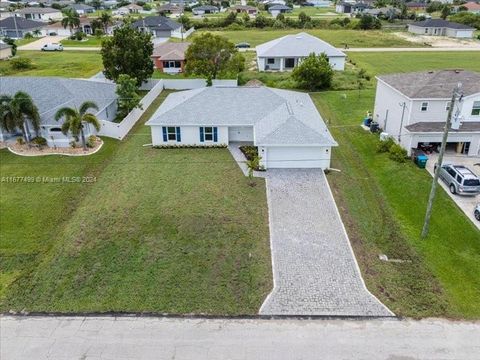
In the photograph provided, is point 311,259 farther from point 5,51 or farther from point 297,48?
point 5,51

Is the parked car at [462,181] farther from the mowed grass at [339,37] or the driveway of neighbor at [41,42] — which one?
the driveway of neighbor at [41,42]

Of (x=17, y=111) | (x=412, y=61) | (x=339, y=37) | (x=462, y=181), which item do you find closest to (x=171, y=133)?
(x=17, y=111)

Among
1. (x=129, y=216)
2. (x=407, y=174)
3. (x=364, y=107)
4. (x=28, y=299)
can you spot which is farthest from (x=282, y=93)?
(x=28, y=299)

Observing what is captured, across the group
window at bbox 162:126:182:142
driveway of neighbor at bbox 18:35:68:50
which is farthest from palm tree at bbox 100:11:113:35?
window at bbox 162:126:182:142

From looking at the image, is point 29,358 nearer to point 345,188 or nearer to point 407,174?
point 345,188

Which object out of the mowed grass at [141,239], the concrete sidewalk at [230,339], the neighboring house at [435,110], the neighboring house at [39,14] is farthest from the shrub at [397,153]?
the neighboring house at [39,14]

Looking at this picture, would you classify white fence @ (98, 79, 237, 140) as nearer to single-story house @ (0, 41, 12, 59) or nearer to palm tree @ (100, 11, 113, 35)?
single-story house @ (0, 41, 12, 59)
